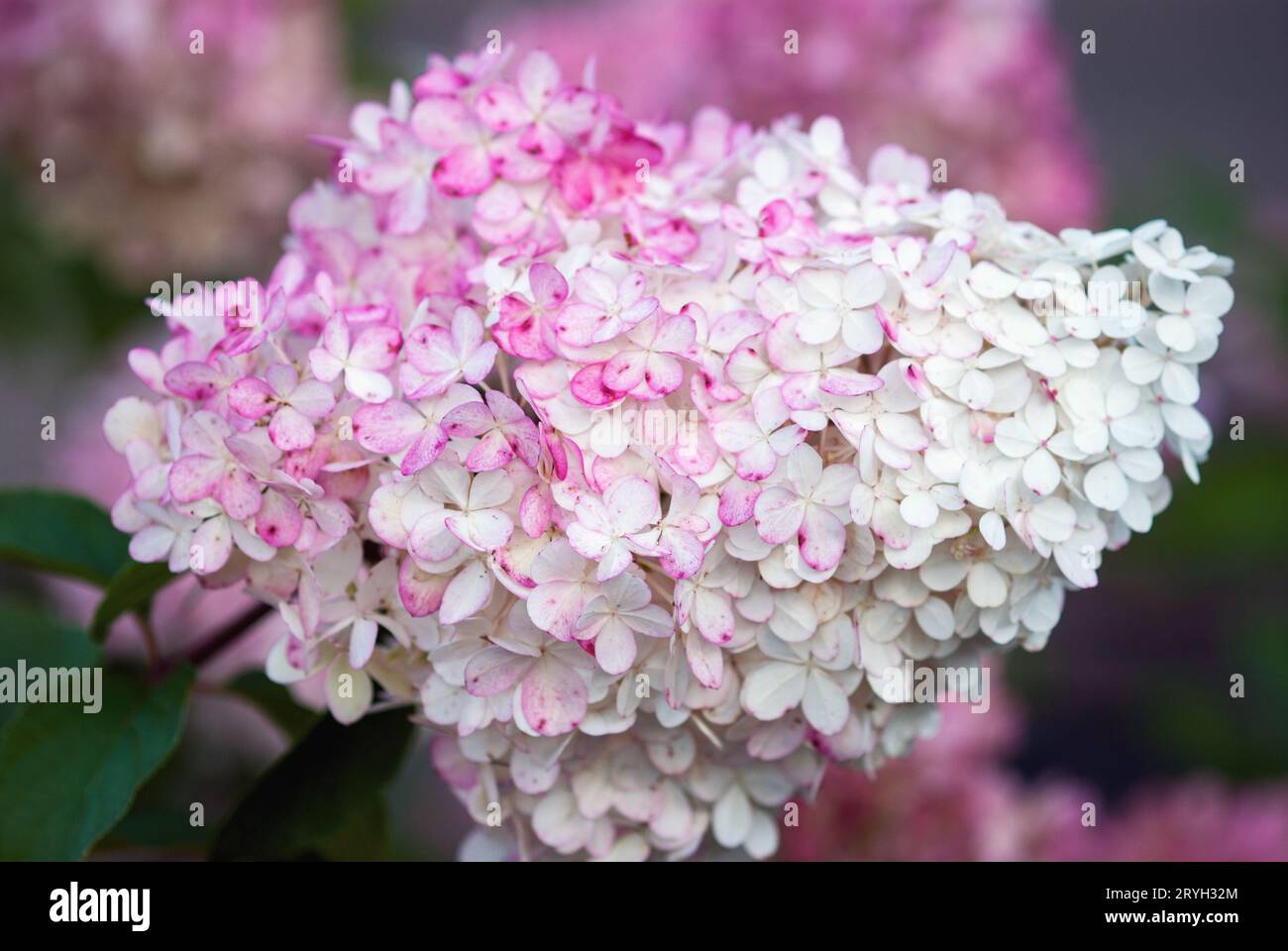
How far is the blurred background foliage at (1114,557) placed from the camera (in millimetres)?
1447

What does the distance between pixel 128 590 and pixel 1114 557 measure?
54.0 inches

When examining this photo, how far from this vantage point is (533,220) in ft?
2.28

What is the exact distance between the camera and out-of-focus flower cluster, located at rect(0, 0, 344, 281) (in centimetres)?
127

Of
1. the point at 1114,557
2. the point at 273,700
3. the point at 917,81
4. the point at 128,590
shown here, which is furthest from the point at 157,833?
the point at 1114,557

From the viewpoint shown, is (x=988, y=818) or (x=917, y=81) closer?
(x=988, y=818)

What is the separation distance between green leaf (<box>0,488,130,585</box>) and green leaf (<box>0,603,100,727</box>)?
46 millimetres

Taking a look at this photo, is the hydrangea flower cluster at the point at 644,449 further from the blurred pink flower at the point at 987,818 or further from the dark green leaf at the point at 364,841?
the blurred pink flower at the point at 987,818

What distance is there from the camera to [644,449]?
0.60 meters

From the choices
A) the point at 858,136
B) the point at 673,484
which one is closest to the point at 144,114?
the point at 858,136

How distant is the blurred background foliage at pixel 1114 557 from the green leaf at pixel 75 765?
7.5 inches

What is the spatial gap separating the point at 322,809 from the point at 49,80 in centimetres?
89

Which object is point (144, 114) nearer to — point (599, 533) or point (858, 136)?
point (858, 136)

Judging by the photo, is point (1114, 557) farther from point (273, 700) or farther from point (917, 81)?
point (273, 700)


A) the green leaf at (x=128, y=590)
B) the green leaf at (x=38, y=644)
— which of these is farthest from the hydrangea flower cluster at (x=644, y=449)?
the green leaf at (x=38, y=644)
